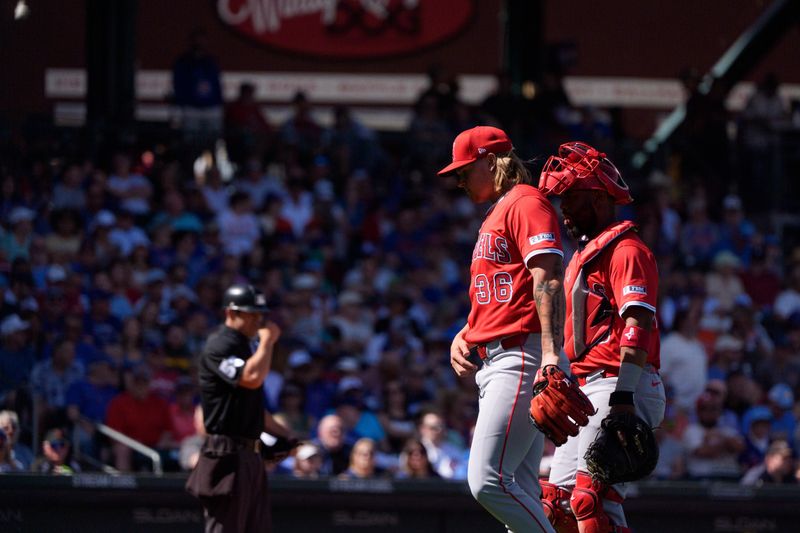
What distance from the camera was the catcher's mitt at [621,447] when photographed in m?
5.31

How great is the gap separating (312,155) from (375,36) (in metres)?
3.92

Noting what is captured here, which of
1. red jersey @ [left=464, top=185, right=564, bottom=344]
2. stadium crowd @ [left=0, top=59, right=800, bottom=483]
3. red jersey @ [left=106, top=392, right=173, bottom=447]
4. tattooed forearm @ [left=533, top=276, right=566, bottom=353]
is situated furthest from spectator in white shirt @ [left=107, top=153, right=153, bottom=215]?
tattooed forearm @ [left=533, top=276, right=566, bottom=353]

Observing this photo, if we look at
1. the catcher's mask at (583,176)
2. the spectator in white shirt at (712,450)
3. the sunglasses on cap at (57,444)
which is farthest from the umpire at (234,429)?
the spectator in white shirt at (712,450)

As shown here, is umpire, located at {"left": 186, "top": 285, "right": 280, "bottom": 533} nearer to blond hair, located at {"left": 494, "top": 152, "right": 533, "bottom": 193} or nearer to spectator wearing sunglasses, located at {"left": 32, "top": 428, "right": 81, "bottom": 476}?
blond hair, located at {"left": 494, "top": 152, "right": 533, "bottom": 193}

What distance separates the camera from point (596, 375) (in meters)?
5.76

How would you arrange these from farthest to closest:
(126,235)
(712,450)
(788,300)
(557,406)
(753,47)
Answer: (753,47) → (788,300) → (126,235) → (712,450) → (557,406)

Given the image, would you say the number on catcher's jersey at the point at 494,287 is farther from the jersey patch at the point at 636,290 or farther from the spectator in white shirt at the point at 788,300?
the spectator in white shirt at the point at 788,300

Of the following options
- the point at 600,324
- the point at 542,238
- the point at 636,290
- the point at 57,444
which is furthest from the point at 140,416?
the point at 636,290

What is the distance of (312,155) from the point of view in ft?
48.5

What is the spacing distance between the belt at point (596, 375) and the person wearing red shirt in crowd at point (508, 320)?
1.17ft

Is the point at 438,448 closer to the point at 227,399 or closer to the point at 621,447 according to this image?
the point at 227,399

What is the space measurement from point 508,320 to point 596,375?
511 millimetres

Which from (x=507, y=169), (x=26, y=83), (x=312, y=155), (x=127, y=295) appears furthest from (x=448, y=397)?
(x=26, y=83)

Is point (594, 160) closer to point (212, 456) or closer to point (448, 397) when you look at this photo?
point (212, 456)
